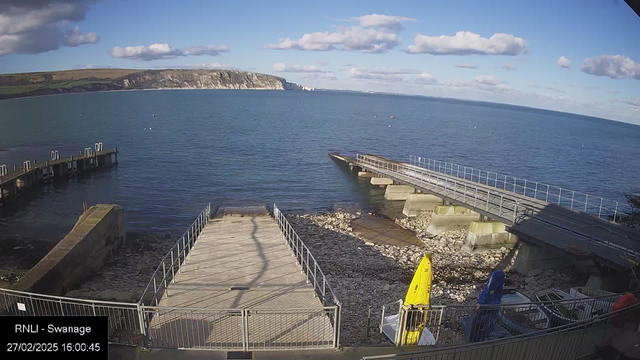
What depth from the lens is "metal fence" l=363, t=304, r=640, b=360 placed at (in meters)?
7.87

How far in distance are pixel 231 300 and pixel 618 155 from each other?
3918 inches

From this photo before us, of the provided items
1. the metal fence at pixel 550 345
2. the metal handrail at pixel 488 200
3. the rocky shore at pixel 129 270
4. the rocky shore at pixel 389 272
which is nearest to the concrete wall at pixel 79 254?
the rocky shore at pixel 129 270

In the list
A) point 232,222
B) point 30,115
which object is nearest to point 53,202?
point 232,222

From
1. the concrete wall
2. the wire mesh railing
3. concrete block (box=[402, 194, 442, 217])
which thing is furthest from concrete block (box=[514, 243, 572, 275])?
the concrete wall

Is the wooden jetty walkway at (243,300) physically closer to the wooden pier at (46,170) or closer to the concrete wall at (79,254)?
the concrete wall at (79,254)

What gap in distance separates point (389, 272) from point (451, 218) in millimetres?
9007

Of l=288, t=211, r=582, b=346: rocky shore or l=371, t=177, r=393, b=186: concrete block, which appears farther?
l=371, t=177, r=393, b=186: concrete block

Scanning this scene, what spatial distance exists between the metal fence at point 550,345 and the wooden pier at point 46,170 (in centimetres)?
3594

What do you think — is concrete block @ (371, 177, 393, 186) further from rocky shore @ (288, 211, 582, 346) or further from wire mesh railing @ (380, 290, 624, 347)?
wire mesh railing @ (380, 290, 624, 347)

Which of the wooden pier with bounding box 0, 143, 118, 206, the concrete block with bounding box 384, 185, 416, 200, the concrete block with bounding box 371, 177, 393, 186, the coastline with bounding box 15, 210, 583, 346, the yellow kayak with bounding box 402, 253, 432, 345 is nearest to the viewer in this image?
the yellow kayak with bounding box 402, 253, 432, 345

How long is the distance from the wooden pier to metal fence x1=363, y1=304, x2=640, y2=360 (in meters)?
35.9

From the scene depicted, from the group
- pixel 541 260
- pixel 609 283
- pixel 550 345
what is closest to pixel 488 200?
pixel 541 260

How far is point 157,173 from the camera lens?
156ft

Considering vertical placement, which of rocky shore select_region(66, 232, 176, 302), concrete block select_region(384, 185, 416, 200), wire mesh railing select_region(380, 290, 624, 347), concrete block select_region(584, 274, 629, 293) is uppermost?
wire mesh railing select_region(380, 290, 624, 347)
